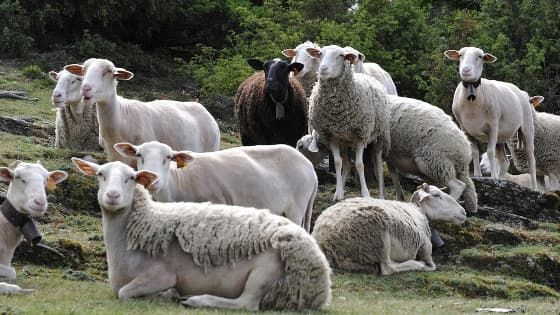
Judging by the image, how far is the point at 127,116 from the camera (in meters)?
12.2

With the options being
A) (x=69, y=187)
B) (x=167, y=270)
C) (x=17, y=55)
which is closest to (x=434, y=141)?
(x=69, y=187)

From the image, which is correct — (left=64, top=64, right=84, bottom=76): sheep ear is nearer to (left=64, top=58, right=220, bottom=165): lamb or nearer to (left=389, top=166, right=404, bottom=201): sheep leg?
(left=64, top=58, right=220, bottom=165): lamb

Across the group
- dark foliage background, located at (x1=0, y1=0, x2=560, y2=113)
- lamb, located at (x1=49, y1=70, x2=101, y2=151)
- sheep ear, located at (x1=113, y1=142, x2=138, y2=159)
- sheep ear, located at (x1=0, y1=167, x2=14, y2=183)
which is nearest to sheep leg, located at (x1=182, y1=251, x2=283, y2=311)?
sheep ear, located at (x1=0, y1=167, x2=14, y2=183)

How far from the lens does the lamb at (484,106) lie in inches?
659

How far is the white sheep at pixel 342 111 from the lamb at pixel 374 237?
190cm

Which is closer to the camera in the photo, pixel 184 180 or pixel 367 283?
pixel 184 180

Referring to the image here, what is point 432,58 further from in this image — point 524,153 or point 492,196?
point 492,196

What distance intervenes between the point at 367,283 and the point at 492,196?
5248 millimetres

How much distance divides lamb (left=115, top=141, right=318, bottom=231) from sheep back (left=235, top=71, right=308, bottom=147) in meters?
3.23

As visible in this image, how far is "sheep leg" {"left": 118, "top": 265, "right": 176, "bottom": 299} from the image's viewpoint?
8258mm

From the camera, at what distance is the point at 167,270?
8.38 meters

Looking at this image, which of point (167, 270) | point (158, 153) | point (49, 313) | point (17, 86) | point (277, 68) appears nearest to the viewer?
point (49, 313)

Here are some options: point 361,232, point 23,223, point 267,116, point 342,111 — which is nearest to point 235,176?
point 361,232

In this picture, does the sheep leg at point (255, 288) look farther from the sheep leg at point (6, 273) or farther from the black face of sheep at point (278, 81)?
the black face of sheep at point (278, 81)
